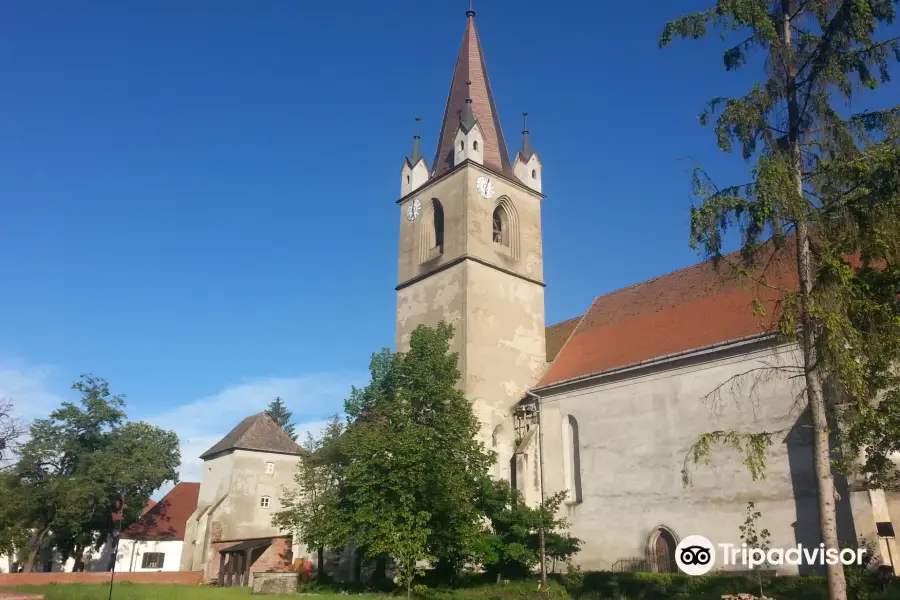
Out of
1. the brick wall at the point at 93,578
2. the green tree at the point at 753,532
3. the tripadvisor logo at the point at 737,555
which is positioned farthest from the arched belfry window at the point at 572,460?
the brick wall at the point at 93,578

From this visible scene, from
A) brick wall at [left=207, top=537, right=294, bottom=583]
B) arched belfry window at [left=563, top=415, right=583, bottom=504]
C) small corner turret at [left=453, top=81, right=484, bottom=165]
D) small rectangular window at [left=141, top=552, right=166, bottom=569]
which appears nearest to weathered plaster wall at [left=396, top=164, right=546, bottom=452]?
small corner turret at [left=453, top=81, right=484, bottom=165]

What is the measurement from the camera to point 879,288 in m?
11.3

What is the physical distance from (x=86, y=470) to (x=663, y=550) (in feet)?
105

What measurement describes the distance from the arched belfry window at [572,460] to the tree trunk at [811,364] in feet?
44.4

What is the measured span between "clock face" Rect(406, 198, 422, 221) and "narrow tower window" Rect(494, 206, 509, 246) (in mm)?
3597

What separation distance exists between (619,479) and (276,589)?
13039 millimetres

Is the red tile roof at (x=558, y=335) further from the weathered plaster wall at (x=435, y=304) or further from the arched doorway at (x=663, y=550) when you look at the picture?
the arched doorway at (x=663, y=550)

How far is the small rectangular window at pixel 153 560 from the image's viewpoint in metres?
42.1

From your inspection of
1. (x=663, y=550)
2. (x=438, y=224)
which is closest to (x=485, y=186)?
(x=438, y=224)

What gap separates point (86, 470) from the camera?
3853 cm

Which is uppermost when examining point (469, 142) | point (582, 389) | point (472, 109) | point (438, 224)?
point (472, 109)

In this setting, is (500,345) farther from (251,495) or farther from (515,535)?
(251,495)

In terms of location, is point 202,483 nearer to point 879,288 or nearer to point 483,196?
point 483,196

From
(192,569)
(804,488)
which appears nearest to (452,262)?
(804,488)
